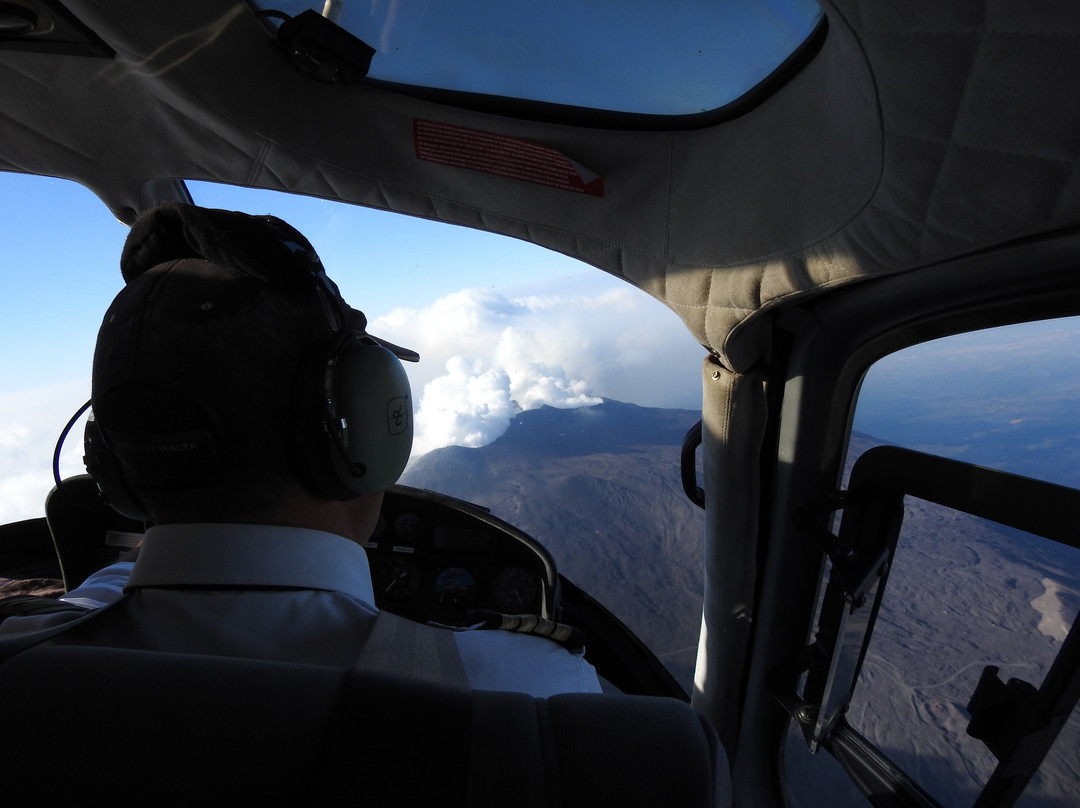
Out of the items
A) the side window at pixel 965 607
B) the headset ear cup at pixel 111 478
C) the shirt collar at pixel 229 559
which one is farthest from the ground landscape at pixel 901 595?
the headset ear cup at pixel 111 478

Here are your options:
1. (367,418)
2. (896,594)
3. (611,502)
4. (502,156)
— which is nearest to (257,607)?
(367,418)

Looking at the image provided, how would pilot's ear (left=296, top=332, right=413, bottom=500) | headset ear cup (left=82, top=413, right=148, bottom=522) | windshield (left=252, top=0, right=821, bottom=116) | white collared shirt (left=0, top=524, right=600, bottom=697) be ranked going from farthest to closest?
windshield (left=252, top=0, right=821, bottom=116) → headset ear cup (left=82, top=413, right=148, bottom=522) → pilot's ear (left=296, top=332, right=413, bottom=500) → white collared shirt (left=0, top=524, right=600, bottom=697)

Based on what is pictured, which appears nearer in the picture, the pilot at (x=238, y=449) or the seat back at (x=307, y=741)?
the seat back at (x=307, y=741)

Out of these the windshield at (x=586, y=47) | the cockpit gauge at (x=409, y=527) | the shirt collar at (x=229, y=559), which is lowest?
the cockpit gauge at (x=409, y=527)

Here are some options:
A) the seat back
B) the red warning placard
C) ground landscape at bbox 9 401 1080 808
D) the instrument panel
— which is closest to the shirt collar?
the seat back

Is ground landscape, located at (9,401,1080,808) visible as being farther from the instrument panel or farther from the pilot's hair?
the pilot's hair

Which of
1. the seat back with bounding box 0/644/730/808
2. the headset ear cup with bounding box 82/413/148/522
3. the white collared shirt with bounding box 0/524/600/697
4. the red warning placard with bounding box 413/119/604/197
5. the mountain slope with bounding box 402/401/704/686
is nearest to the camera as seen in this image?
the seat back with bounding box 0/644/730/808

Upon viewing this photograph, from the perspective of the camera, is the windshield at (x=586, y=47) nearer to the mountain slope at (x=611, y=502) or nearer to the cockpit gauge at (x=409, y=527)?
the mountain slope at (x=611, y=502)
